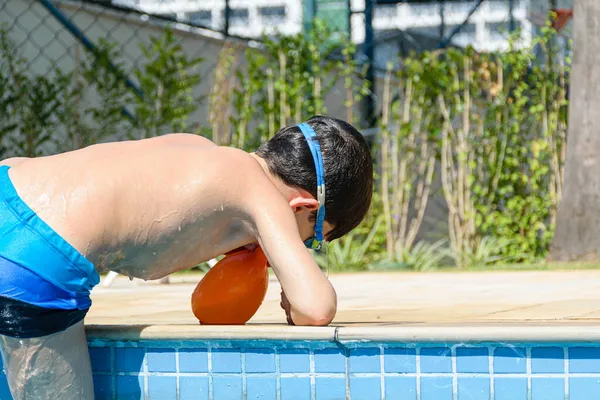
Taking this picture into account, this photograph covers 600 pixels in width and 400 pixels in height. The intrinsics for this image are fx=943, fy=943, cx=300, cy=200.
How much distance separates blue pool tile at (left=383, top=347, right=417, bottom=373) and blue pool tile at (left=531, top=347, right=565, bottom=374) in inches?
11.2

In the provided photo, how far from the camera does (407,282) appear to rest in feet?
16.7

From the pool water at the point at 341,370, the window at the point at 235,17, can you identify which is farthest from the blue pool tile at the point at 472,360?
the window at the point at 235,17

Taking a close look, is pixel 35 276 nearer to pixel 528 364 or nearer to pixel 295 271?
pixel 295 271

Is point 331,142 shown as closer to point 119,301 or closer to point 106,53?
point 119,301

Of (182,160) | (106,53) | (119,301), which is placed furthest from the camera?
(106,53)

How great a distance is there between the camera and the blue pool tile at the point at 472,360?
2275 millimetres

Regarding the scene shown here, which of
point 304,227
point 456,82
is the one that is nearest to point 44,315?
point 304,227

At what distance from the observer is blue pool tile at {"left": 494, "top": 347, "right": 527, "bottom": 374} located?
226 centimetres

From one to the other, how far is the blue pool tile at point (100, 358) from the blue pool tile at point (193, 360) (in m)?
0.21

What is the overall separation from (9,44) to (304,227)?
5.50 meters

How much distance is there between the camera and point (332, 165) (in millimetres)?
2570

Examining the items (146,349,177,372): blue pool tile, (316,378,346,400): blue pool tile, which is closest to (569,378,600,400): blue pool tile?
(316,378,346,400): blue pool tile

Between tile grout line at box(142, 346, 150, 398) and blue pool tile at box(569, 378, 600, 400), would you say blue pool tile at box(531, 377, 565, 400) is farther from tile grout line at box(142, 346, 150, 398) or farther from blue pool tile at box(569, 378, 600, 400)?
tile grout line at box(142, 346, 150, 398)

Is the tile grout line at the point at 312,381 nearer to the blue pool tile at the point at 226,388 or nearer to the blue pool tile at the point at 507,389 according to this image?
the blue pool tile at the point at 226,388
